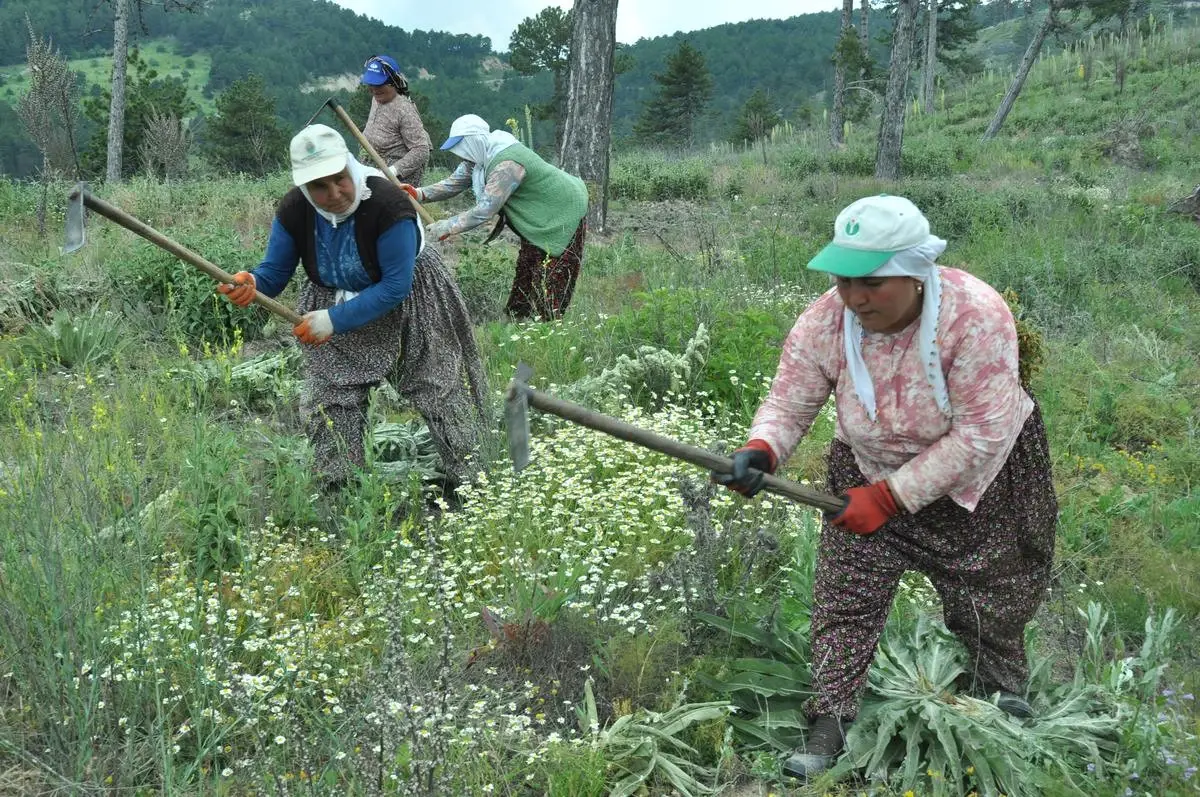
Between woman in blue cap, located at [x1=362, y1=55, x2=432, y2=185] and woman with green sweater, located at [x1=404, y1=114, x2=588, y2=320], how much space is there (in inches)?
24.5

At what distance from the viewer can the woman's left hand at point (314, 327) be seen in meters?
4.01

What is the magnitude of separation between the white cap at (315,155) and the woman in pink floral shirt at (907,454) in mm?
1831

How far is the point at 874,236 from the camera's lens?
251 cm

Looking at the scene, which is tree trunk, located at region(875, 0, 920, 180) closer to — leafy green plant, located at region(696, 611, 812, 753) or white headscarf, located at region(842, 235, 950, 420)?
leafy green plant, located at region(696, 611, 812, 753)

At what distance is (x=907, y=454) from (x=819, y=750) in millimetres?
910

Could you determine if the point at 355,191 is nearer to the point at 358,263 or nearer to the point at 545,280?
the point at 358,263

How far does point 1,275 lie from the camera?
23.4ft

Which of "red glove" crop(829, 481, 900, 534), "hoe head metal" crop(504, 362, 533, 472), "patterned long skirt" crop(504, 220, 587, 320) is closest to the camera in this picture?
"hoe head metal" crop(504, 362, 533, 472)

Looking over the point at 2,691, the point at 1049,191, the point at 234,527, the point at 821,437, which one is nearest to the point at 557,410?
the point at 2,691

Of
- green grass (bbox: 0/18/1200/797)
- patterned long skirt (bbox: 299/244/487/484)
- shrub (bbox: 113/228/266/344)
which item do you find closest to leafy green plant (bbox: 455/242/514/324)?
green grass (bbox: 0/18/1200/797)

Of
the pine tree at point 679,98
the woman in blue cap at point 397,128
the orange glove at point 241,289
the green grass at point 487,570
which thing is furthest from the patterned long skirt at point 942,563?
the pine tree at point 679,98

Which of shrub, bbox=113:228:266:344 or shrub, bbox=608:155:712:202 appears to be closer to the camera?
shrub, bbox=113:228:266:344

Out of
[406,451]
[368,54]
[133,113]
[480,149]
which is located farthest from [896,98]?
[368,54]

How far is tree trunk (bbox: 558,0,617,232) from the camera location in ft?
34.8
